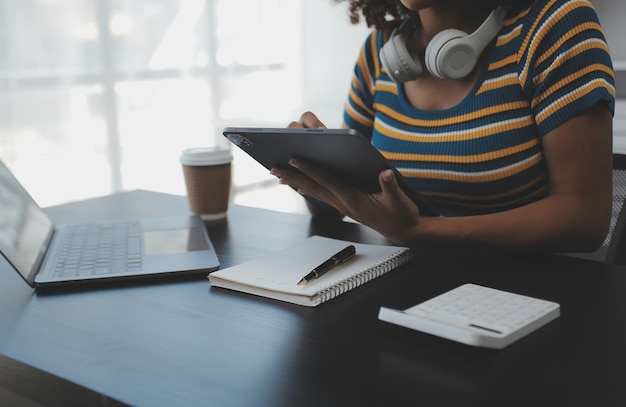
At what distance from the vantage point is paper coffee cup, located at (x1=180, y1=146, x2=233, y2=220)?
125cm

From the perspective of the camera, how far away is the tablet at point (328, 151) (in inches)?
32.1

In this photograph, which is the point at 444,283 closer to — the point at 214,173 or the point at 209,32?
the point at 214,173

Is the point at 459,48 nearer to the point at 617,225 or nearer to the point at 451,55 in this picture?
the point at 451,55

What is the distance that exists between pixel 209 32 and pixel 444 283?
3086 mm

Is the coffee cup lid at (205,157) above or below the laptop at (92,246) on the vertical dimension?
above

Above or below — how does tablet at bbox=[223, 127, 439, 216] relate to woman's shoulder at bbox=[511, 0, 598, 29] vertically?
below

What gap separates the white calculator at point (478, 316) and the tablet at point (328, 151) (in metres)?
0.20

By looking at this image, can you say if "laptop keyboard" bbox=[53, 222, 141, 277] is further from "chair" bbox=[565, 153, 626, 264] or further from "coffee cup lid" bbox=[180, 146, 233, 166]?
"chair" bbox=[565, 153, 626, 264]

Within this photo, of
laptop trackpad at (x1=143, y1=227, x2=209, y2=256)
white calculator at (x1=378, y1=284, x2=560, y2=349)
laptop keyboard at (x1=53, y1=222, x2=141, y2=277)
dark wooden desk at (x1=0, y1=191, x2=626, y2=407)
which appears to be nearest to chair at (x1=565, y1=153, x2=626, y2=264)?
dark wooden desk at (x1=0, y1=191, x2=626, y2=407)

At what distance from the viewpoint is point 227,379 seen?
0.61 meters

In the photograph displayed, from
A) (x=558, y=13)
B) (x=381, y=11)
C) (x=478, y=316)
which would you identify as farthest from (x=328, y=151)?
(x=381, y=11)

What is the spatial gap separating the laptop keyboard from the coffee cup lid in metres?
0.16

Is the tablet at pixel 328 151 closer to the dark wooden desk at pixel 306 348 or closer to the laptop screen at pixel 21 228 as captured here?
the dark wooden desk at pixel 306 348

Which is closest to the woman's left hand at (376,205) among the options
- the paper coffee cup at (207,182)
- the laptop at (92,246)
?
the laptop at (92,246)
